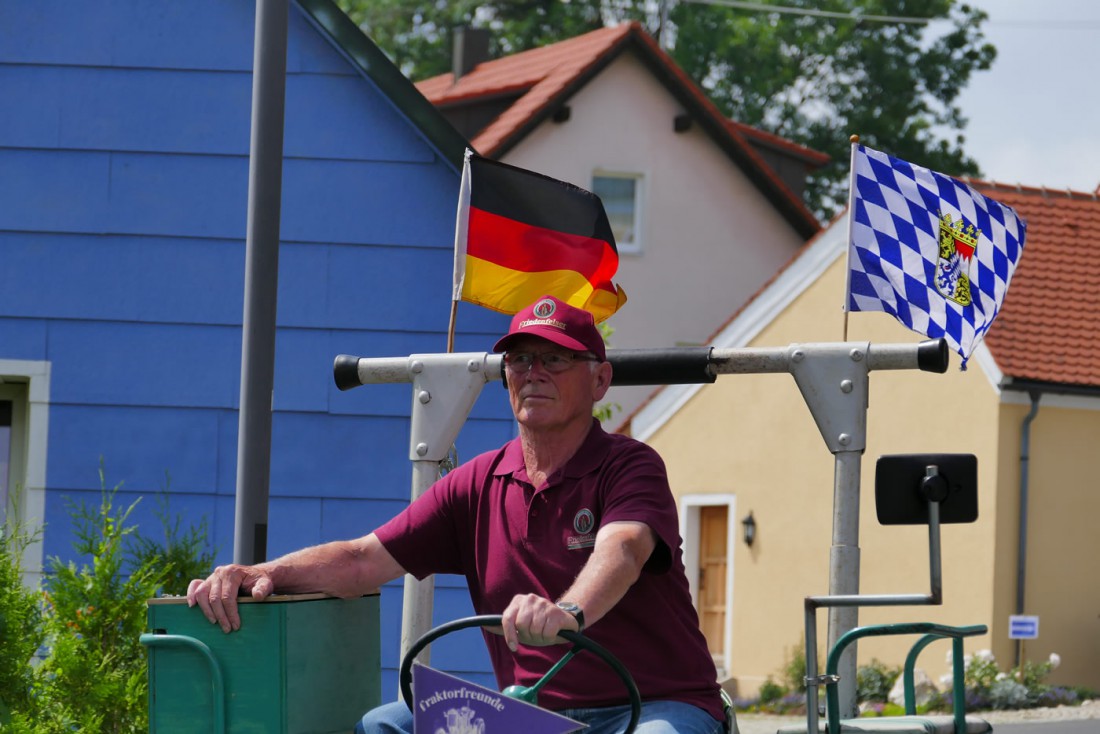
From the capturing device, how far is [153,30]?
24.8ft

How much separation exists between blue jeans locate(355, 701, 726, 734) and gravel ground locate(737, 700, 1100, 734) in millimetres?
11832

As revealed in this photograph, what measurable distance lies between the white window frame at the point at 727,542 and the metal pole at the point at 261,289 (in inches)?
615

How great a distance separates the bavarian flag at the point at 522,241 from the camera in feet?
20.1

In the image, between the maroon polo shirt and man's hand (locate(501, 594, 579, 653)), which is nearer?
man's hand (locate(501, 594, 579, 653))

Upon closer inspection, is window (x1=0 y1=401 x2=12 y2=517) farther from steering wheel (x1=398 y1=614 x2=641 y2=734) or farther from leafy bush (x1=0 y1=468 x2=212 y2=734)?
steering wheel (x1=398 y1=614 x2=641 y2=734)

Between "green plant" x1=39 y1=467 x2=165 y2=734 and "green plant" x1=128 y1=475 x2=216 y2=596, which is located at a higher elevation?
"green plant" x1=128 y1=475 x2=216 y2=596

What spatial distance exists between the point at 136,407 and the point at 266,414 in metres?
1.77

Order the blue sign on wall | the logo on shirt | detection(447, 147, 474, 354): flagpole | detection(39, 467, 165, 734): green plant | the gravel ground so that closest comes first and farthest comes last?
the logo on shirt, detection(39, 467, 165, 734): green plant, detection(447, 147, 474, 354): flagpole, the gravel ground, the blue sign on wall

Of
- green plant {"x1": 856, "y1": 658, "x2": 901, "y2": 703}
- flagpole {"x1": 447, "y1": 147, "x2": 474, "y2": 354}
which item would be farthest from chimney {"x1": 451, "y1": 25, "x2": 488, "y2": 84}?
A: flagpole {"x1": 447, "y1": 147, "x2": 474, "y2": 354}

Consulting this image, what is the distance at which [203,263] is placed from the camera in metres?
7.46

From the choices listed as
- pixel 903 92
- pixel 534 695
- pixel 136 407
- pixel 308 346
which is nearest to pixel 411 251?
pixel 308 346

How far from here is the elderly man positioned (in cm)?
402

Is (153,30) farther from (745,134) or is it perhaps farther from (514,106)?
(745,134)

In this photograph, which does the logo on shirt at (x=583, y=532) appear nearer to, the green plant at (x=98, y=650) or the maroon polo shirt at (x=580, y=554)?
the maroon polo shirt at (x=580, y=554)
